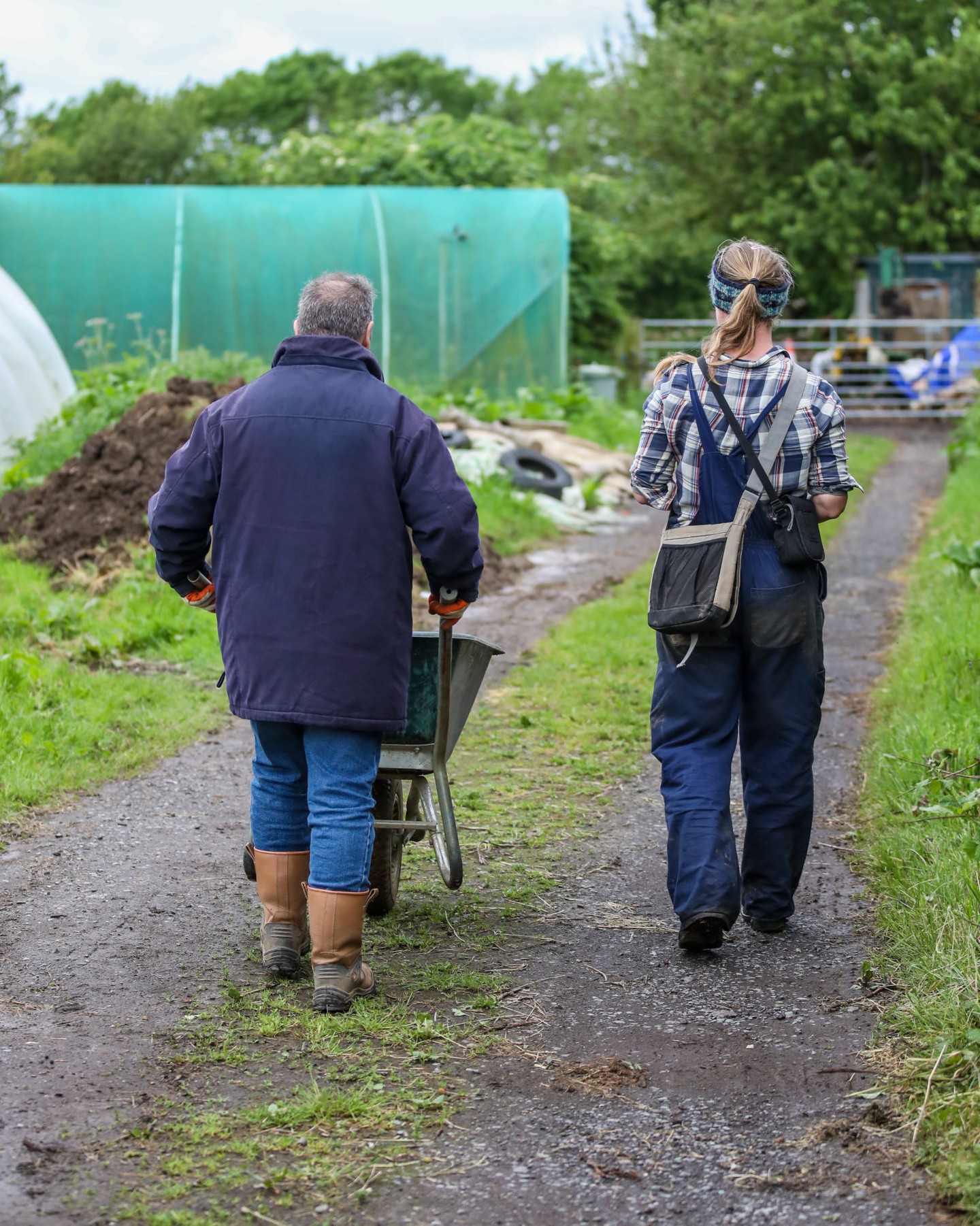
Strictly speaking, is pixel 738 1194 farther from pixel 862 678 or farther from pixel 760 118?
pixel 760 118

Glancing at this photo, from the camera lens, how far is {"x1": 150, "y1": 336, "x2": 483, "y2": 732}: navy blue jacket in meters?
3.53

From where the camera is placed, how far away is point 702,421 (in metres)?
3.91

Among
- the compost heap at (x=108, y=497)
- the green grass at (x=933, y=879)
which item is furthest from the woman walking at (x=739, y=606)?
the compost heap at (x=108, y=497)

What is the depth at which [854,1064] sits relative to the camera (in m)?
3.25

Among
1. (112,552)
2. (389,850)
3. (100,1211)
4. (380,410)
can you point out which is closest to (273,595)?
(380,410)

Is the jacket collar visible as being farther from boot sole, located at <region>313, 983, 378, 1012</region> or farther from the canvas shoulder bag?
boot sole, located at <region>313, 983, 378, 1012</region>

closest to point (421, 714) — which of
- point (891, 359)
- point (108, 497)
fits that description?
point (108, 497)

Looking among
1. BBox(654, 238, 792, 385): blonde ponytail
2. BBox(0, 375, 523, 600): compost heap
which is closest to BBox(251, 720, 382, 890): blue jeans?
BBox(654, 238, 792, 385): blonde ponytail

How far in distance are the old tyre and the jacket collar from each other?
9632mm

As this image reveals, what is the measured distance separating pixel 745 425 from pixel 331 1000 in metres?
1.85

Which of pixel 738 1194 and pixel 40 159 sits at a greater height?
pixel 40 159

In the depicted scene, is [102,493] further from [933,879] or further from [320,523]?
[933,879]

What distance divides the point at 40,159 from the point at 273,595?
37580mm

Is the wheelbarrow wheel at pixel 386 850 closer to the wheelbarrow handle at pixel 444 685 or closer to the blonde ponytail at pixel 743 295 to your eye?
the wheelbarrow handle at pixel 444 685
